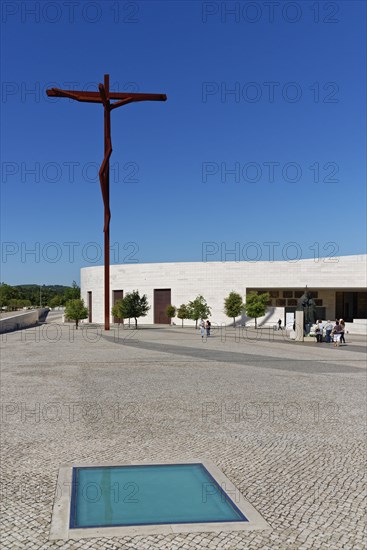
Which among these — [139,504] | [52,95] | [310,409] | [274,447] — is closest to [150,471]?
[139,504]

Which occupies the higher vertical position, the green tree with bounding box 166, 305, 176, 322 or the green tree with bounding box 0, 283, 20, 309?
the green tree with bounding box 0, 283, 20, 309

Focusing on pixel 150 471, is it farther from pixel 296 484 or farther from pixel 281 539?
pixel 281 539

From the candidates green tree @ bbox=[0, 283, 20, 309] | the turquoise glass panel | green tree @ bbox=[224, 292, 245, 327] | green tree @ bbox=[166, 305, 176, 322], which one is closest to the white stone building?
green tree @ bbox=[166, 305, 176, 322]

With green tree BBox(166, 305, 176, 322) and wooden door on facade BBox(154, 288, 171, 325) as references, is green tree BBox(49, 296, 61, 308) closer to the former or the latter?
wooden door on facade BBox(154, 288, 171, 325)

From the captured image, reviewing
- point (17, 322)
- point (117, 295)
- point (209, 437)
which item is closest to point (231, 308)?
point (117, 295)

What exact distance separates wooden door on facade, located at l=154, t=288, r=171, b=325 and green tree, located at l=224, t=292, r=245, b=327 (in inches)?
375

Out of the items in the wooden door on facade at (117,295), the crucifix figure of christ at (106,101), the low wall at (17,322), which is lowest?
the low wall at (17,322)

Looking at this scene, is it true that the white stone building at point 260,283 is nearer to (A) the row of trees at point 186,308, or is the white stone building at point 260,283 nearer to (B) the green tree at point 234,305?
(A) the row of trees at point 186,308

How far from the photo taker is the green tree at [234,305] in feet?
180

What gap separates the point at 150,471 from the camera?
604 cm

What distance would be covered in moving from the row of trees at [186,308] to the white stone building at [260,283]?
2582mm

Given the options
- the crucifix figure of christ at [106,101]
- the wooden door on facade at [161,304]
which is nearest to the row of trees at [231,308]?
the wooden door on facade at [161,304]


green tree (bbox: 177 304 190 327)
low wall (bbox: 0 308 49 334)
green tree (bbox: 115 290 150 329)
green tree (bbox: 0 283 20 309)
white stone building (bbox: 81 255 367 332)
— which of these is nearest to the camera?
low wall (bbox: 0 308 49 334)

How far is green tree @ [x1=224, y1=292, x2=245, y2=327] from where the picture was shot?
54969 millimetres
